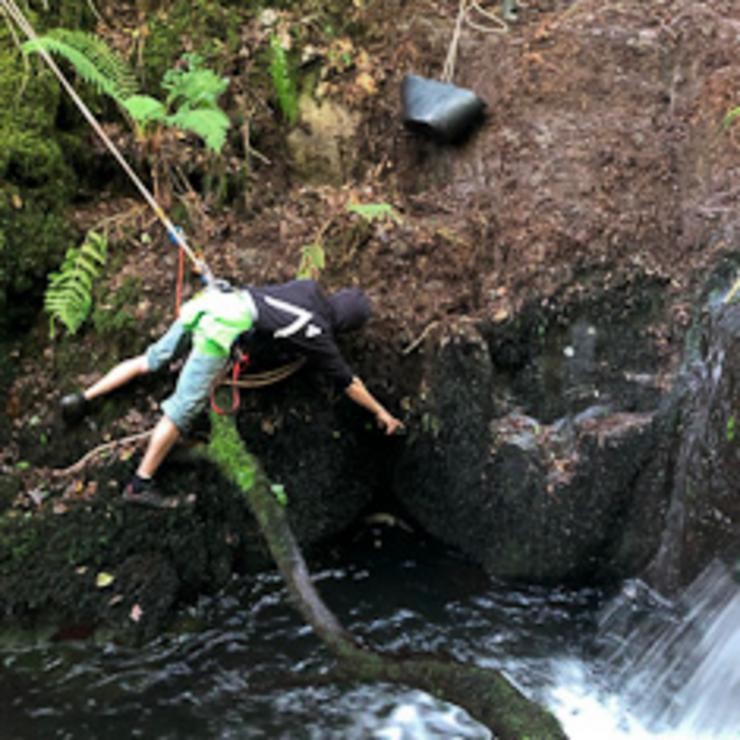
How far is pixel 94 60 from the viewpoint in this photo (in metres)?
5.43

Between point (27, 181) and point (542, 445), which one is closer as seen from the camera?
point (542, 445)

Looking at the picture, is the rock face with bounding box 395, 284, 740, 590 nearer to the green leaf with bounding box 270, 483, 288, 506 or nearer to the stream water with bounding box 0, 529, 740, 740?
the stream water with bounding box 0, 529, 740, 740

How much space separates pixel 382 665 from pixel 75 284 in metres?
3.40

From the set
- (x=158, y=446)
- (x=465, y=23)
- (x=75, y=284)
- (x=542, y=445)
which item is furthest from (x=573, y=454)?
(x=465, y=23)

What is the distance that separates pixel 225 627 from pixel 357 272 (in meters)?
2.83

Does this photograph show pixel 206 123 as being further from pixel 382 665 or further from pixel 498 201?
pixel 382 665

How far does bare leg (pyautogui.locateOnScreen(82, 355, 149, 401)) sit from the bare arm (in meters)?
1.48

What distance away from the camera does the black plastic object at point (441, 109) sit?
5781 millimetres

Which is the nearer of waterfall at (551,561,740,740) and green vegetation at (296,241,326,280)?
waterfall at (551,561,740,740)

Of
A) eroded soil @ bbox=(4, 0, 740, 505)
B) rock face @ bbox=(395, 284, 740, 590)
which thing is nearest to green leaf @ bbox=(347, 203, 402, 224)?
eroded soil @ bbox=(4, 0, 740, 505)

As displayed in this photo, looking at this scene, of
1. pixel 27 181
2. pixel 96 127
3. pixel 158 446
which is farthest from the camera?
pixel 27 181

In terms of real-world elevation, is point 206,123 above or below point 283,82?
below

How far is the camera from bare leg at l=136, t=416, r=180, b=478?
471 cm

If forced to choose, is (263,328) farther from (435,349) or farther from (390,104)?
(390,104)
